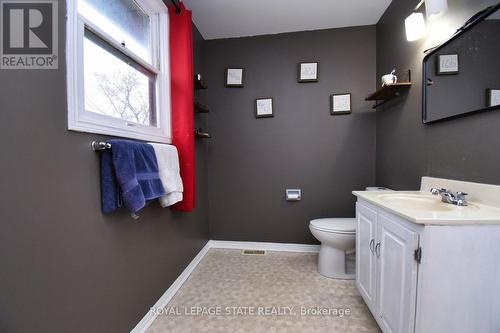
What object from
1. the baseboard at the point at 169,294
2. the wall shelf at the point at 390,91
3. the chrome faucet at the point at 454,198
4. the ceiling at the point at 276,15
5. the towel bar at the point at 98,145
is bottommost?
the baseboard at the point at 169,294

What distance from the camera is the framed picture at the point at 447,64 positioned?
1.22 metres

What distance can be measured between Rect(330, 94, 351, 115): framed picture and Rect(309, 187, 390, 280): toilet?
1.13 meters

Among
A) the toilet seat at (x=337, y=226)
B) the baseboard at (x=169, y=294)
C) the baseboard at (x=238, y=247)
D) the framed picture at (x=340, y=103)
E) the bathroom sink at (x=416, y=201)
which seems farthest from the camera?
the framed picture at (x=340, y=103)

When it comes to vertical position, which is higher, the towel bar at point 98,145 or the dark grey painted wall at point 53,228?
the towel bar at point 98,145

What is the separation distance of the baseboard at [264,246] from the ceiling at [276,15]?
230cm

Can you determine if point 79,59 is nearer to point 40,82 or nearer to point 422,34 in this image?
point 40,82

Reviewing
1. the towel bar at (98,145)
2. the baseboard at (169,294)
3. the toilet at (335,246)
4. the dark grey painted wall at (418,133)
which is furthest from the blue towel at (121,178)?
the dark grey painted wall at (418,133)

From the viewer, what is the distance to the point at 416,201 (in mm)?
1273

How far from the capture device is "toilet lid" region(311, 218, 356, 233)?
174cm

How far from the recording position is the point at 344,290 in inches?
65.1

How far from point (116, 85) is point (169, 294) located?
1.45m

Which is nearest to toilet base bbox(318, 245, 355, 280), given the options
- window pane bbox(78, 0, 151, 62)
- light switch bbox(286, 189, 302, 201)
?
light switch bbox(286, 189, 302, 201)

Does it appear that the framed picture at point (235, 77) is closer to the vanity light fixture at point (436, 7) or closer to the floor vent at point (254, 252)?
the vanity light fixture at point (436, 7)

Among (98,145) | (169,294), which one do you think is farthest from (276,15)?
(169,294)
